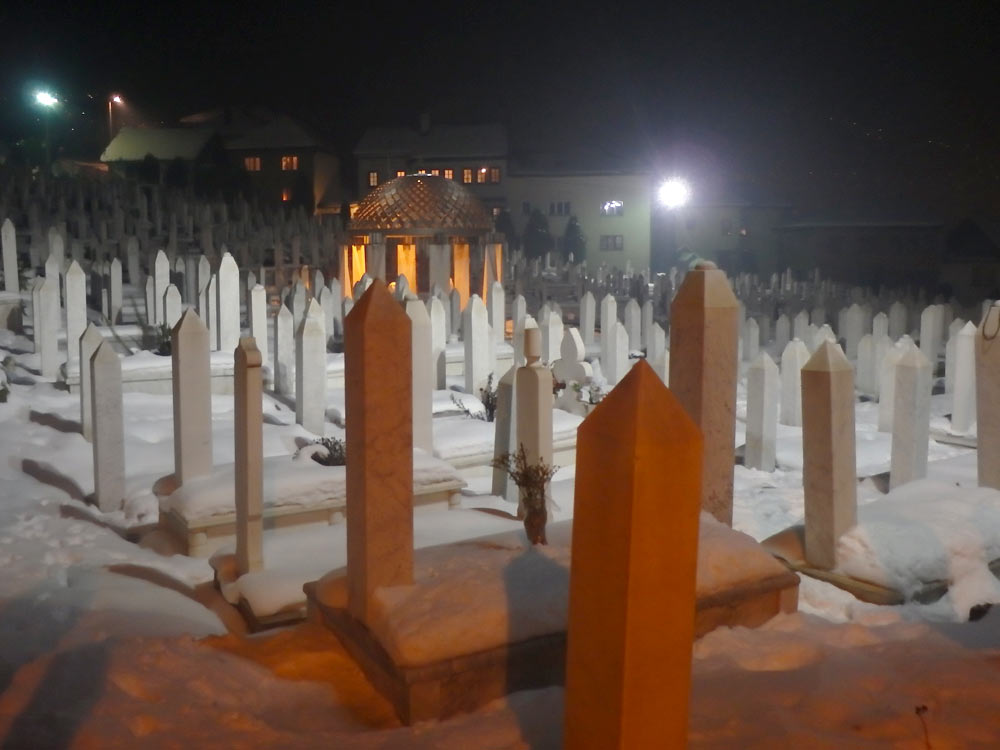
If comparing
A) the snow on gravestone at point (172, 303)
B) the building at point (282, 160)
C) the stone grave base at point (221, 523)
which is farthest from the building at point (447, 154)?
the stone grave base at point (221, 523)

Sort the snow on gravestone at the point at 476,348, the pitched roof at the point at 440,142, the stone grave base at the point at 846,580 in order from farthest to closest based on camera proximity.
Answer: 1. the pitched roof at the point at 440,142
2. the snow on gravestone at the point at 476,348
3. the stone grave base at the point at 846,580

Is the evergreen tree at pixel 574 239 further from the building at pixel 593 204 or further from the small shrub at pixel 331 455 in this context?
the small shrub at pixel 331 455

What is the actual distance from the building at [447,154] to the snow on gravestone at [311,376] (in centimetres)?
3620

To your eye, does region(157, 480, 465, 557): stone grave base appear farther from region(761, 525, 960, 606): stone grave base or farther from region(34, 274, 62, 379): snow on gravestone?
region(34, 274, 62, 379): snow on gravestone

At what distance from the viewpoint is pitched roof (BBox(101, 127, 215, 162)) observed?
4469 centimetres

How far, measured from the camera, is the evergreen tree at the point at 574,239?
4450 cm

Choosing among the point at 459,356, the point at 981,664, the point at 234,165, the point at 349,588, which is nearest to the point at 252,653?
the point at 349,588

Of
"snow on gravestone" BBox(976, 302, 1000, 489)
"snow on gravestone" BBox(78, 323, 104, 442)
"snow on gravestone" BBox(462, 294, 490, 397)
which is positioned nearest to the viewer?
"snow on gravestone" BBox(976, 302, 1000, 489)

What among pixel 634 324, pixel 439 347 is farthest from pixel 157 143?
pixel 439 347

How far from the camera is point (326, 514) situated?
21.1ft

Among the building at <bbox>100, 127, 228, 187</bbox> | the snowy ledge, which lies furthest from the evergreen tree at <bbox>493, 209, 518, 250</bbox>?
the snowy ledge

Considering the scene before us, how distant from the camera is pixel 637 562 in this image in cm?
260

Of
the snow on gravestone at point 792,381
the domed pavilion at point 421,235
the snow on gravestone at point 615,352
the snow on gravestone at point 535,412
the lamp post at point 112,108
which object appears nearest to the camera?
the snow on gravestone at point 535,412

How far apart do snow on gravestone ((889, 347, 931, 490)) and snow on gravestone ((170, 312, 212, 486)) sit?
5.27 metres
